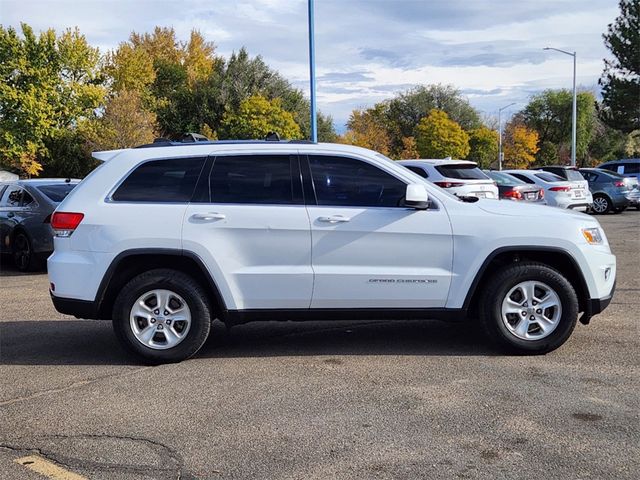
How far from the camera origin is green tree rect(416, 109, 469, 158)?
2226 inches

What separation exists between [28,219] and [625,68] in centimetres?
3803

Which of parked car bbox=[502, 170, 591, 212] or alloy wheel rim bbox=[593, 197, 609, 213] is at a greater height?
parked car bbox=[502, 170, 591, 212]

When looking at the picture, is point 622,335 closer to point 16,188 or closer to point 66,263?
point 66,263

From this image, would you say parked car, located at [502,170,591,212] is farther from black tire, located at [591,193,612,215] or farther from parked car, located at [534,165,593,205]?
black tire, located at [591,193,612,215]

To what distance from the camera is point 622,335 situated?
6.39 meters

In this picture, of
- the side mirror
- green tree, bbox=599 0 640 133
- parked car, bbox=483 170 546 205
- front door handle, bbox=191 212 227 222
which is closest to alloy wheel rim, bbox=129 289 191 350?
front door handle, bbox=191 212 227 222

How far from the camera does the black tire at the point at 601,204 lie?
22.1m

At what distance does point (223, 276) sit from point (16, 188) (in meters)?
7.81

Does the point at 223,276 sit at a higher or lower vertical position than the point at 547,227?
lower

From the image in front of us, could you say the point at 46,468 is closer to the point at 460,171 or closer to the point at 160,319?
the point at 160,319

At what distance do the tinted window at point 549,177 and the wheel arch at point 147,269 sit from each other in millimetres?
15488

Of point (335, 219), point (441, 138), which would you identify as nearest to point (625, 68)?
point (441, 138)

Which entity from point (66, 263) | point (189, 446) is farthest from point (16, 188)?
point (189, 446)

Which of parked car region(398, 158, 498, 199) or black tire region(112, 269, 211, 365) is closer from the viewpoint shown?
black tire region(112, 269, 211, 365)
